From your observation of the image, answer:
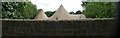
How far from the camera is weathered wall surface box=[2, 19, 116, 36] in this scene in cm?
350

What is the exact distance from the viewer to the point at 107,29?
3.47 m

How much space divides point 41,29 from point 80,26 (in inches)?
22.6

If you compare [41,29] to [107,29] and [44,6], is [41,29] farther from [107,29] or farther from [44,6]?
[107,29]

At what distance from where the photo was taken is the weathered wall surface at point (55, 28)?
350 centimetres

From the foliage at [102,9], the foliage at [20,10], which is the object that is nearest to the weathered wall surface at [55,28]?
the foliage at [102,9]

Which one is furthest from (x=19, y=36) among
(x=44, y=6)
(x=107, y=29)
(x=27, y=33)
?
(x=107, y=29)

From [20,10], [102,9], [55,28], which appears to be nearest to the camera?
[55,28]

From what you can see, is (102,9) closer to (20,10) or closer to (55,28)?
(55,28)

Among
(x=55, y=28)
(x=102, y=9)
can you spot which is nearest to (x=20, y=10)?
(x=55, y=28)

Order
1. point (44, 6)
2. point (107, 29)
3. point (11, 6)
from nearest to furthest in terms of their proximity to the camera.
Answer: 1. point (107, 29)
2. point (44, 6)
3. point (11, 6)

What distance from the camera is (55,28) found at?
3.54m

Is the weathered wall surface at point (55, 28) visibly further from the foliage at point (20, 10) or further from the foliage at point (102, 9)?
the foliage at point (20, 10)

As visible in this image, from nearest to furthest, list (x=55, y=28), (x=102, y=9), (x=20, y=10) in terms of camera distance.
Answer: (x=55, y=28) → (x=102, y=9) → (x=20, y=10)

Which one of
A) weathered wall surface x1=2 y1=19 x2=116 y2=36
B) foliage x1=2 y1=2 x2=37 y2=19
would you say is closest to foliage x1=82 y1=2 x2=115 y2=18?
weathered wall surface x1=2 y1=19 x2=116 y2=36
